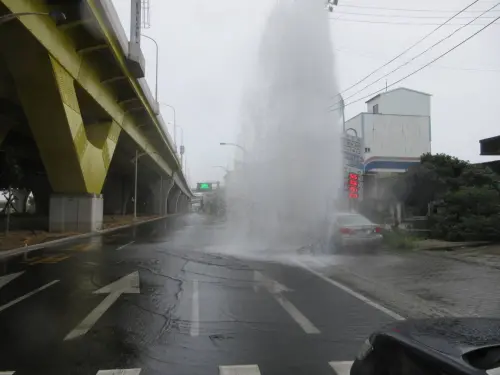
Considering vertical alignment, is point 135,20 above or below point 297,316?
above

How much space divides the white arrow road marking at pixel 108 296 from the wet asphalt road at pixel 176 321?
2cm

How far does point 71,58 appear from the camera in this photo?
2000 cm

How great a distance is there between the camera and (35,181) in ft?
171

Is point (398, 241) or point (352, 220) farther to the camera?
point (398, 241)

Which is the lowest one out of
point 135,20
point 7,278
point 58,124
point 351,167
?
point 7,278

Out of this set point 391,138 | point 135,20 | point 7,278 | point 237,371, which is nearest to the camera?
point 237,371

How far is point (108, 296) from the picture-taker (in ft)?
29.3

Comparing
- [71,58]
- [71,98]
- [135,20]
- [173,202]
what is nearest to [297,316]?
[71,58]

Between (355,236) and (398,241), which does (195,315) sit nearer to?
(355,236)

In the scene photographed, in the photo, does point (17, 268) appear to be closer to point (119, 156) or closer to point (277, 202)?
point (277, 202)

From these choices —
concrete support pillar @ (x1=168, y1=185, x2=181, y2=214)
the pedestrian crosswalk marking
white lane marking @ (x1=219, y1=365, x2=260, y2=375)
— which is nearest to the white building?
the pedestrian crosswalk marking

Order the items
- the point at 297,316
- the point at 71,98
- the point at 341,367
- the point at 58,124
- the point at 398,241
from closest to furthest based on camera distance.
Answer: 1. the point at 341,367
2. the point at 297,316
3. the point at 398,241
4. the point at 71,98
5. the point at 58,124

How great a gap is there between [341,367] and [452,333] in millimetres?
2126

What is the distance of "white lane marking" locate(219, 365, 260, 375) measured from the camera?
4883 millimetres
